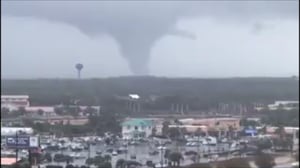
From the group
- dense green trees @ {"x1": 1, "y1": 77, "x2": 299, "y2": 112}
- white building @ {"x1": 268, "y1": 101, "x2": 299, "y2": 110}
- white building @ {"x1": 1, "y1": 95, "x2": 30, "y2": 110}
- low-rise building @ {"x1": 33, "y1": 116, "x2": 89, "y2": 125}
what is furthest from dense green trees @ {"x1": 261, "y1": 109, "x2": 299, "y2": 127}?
white building @ {"x1": 1, "y1": 95, "x2": 30, "y2": 110}

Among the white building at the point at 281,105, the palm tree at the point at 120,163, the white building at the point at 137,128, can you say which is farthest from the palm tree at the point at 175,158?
the white building at the point at 281,105

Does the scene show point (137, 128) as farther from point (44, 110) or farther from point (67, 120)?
point (44, 110)

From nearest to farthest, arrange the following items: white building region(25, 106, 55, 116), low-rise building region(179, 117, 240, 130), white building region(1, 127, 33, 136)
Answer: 1. white building region(1, 127, 33, 136)
2. low-rise building region(179, 117, 240, 130)
3. white building region(25, 106, 55, 116)

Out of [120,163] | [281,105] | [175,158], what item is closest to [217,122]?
[281,105]

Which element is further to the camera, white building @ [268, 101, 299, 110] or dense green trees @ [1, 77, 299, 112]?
white building @ [268, 101, 299, 110]

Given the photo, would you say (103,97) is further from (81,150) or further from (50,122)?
(81,150)

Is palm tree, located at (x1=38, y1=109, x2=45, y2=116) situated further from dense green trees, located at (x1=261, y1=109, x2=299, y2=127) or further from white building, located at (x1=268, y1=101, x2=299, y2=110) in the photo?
white building, located at (x1=268, y1=101, x2=299, y2=110)

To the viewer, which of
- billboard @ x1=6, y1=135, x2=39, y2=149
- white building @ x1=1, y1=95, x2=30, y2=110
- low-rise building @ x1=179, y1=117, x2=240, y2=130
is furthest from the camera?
low-rise building @ x1=179, y1=117, x2=240, y2=130

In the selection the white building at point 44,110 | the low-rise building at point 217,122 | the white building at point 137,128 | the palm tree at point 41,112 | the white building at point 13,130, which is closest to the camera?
the white building at point 13,130

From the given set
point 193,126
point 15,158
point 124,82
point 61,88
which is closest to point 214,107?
point 193,126

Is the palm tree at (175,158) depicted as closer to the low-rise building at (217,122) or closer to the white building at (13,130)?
the white building at (13,130)

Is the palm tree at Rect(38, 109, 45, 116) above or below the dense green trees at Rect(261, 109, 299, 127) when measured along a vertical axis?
above
